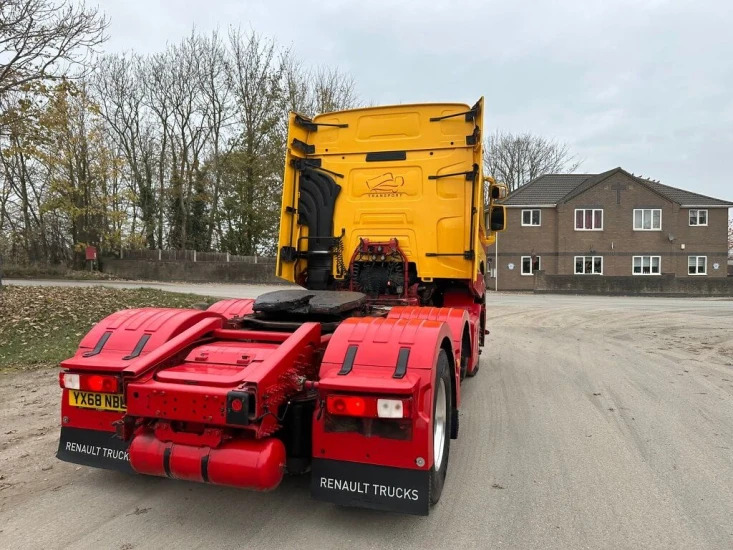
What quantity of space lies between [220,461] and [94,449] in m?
1.20

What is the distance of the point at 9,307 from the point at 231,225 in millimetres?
24851

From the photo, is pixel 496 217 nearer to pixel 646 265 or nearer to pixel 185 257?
pixel 185 257

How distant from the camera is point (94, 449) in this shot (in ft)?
11.4

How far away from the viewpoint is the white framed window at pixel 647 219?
37.0 metres

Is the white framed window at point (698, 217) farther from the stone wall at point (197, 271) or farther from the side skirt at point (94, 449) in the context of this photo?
the side skirt at point (94, 449)

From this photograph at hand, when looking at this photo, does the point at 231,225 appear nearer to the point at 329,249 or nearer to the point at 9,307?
the point at 9,307

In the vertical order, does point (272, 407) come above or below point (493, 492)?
above

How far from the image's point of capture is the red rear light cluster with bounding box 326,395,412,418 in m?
2.83

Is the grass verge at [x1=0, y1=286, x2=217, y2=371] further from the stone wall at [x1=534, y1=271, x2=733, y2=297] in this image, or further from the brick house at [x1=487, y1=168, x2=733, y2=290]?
the brick house at [x1=487, y1=168, x2=733, y2=290]

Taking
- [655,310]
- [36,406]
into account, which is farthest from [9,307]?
[655,310]

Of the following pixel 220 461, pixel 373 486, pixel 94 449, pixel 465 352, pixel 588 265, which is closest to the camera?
pixel 220 461

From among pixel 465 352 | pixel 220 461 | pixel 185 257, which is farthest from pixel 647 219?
pixel 220 461

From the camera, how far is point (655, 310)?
Answer: 19156 millimetres

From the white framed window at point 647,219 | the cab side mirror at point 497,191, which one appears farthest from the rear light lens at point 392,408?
the white framed window at point 647,219
